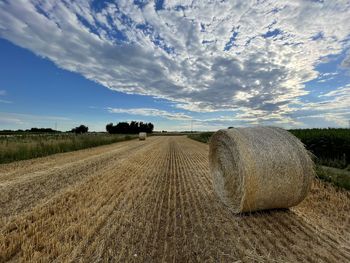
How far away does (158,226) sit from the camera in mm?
4785

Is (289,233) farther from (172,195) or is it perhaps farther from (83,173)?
(83,173)

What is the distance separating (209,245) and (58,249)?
220 cm

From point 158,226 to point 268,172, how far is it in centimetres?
233

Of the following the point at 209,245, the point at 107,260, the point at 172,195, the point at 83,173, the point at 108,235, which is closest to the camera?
the point at 107,260

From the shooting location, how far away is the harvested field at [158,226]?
3.75m

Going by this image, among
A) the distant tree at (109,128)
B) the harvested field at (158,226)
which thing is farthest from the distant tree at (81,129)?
the harvested field at (158,226)

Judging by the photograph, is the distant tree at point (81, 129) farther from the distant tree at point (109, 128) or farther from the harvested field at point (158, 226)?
the harvested field at point (158, 226)

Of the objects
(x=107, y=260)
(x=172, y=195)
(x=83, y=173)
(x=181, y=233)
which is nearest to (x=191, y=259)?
(x=181, y=233)

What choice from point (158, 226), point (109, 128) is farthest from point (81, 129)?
point (158, 226)

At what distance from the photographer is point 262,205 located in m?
5.27

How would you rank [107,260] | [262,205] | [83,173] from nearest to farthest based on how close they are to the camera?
[107,260] → [262,205] → [83,173]

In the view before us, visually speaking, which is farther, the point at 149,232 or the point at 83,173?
the point at 83,173

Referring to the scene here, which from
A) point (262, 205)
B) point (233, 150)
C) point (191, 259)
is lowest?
point (191, 259)

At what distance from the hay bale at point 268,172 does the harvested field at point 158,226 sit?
323 mm
